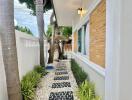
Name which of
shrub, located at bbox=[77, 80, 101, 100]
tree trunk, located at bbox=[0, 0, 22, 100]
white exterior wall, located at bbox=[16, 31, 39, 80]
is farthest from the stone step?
tree trunk, located at bbox=[0, 0, 22, 100]

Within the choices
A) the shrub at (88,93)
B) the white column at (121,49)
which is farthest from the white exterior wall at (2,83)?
the white column at (121,49)

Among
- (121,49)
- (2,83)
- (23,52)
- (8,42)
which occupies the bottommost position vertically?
(2,83)

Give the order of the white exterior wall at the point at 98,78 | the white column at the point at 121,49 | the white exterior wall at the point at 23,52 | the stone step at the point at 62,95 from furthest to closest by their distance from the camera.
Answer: the white exterior wall at the point at 23,52 → the stone step at the point at 62,95 → the white exterior wall at the point at 98,78 → the white column at the point at 121,49

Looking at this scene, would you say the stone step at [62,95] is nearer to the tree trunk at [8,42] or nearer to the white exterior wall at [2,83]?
the white exterior wall at [2,83]

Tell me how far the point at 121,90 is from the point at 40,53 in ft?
25.9

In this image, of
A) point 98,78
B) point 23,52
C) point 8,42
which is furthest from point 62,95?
point 8,42

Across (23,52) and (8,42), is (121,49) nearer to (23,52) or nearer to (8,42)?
(8,42)

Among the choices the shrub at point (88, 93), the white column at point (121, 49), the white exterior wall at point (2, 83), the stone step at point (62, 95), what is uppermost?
the white column at point (121, 49)

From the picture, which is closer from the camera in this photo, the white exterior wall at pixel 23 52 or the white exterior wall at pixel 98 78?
the white exterior wall at pixel 98 78

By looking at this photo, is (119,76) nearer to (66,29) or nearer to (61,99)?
(61,99)

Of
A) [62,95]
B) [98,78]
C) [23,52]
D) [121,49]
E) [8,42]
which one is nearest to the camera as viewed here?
[121,49]

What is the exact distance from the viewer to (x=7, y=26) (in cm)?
331

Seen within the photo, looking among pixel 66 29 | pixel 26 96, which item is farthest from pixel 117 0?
pixel 66 29

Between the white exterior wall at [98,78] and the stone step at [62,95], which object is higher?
the white exterior wall at [98,78]
